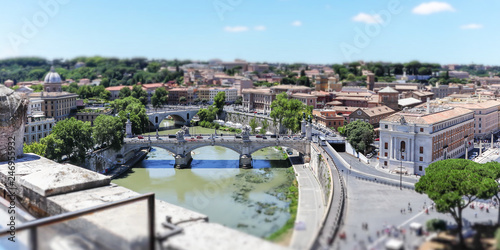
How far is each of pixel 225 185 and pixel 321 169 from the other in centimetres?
651

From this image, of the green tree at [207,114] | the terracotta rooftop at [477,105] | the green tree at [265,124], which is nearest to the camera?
the terracotta rooftop at [477,105]

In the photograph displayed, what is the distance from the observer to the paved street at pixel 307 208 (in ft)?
54.3

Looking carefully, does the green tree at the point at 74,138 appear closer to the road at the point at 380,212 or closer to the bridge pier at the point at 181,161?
the bridge pier at the point at 181,161

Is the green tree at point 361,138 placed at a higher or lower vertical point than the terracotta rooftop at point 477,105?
lower

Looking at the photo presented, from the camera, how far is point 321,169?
31031 millimetres

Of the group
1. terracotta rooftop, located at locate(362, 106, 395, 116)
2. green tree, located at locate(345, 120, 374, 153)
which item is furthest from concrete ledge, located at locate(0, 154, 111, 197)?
terracotta rooftop, located at locate(362, 106, 395, 116)

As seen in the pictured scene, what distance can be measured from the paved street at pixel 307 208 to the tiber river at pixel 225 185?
36.4 inches

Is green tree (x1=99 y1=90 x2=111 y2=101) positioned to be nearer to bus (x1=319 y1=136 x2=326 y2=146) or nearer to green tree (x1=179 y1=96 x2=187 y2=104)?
green tree (x1=179 y1=96 x2=187 y2=104)

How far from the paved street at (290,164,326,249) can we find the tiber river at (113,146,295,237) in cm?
92

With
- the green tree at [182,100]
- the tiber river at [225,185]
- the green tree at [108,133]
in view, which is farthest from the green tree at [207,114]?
the green tree at [108,133]

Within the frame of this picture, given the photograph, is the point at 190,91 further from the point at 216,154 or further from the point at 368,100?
the point at 216,154

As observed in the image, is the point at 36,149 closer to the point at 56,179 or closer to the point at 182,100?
the point at 56,179

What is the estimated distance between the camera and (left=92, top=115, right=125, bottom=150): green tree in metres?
35.5

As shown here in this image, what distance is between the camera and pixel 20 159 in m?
24.4
